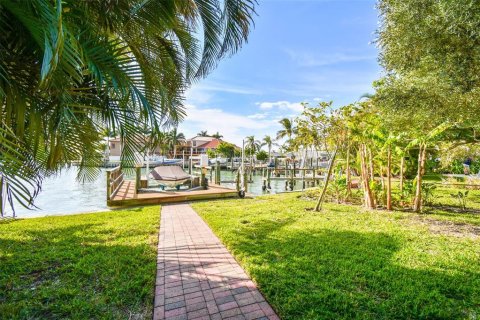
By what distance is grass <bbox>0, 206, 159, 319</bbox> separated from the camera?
2918 mm

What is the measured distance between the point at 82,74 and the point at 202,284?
9.16 feet

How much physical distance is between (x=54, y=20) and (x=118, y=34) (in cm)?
219

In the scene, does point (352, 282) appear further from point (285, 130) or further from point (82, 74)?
point (285, 130)

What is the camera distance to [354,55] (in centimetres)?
980

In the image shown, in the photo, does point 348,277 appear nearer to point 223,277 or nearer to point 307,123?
point 223,277

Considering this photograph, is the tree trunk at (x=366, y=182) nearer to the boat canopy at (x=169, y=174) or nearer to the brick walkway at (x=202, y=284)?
the brick walkway at (x=202, y=284)

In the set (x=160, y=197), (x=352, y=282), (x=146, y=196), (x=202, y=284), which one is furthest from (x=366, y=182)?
(x=146, y=196)

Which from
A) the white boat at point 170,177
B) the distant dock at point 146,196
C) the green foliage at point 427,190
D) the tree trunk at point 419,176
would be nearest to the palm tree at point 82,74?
the distant dock at point 146,196

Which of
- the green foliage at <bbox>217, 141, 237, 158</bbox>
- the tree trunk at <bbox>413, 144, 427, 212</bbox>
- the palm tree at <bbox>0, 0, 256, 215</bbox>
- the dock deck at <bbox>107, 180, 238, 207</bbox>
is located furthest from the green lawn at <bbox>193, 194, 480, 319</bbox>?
the green foliage at <bbox>217, 141, 237, 158</bbox>

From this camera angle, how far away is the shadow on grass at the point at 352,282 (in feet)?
9.30

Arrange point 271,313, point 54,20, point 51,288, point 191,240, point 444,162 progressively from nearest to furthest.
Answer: point 54,20
point 271,313
point 51,288
point 191,240
point 444,162

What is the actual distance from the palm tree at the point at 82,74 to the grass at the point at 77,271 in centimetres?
124

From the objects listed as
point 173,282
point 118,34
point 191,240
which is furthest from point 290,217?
point 118,34

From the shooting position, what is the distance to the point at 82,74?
8.28 feet
